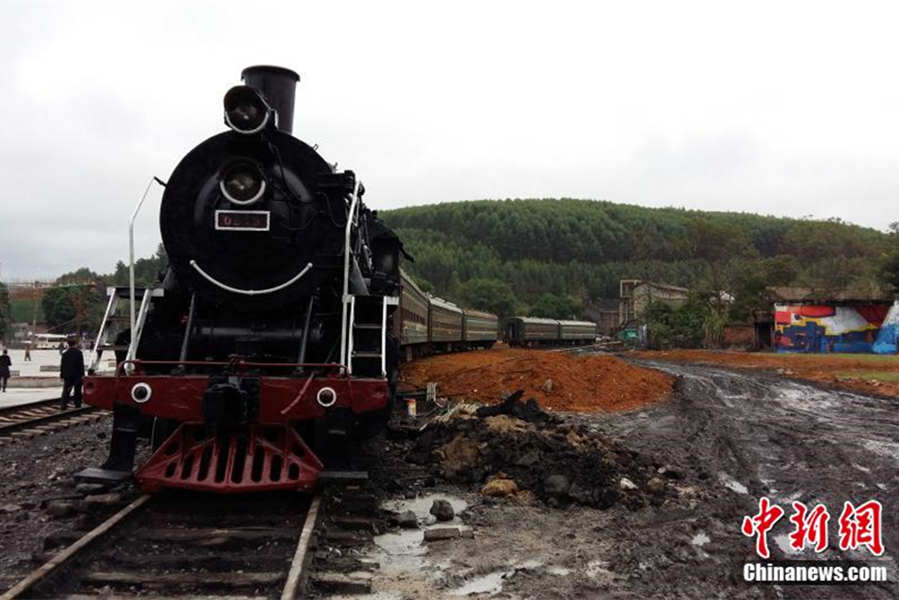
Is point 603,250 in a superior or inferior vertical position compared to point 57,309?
superior

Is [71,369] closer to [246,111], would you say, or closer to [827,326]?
[246,111]

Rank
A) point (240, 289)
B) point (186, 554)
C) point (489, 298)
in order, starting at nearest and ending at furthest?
point (186, 554) → point (240, 289) → point (489, 298)

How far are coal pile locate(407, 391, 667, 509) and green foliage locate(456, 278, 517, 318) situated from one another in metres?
74.9

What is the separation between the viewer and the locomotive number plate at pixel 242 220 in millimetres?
6457

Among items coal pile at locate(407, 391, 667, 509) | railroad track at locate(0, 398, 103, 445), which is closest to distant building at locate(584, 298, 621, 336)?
railroad track at locate(0, 398, 103, 445)

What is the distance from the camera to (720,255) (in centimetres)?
5747

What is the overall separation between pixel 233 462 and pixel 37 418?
872cm

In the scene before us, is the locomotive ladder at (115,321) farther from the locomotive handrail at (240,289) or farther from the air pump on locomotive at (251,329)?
the locomotive handrail at (240,289)

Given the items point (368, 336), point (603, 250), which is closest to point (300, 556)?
point (368, 336)

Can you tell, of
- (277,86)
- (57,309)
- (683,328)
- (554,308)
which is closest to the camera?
(277,86)

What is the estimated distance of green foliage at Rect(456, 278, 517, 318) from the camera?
279 feet

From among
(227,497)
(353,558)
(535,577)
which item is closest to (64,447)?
(227,497)

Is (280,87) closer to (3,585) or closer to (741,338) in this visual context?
(3,585)

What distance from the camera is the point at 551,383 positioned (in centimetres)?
1697
